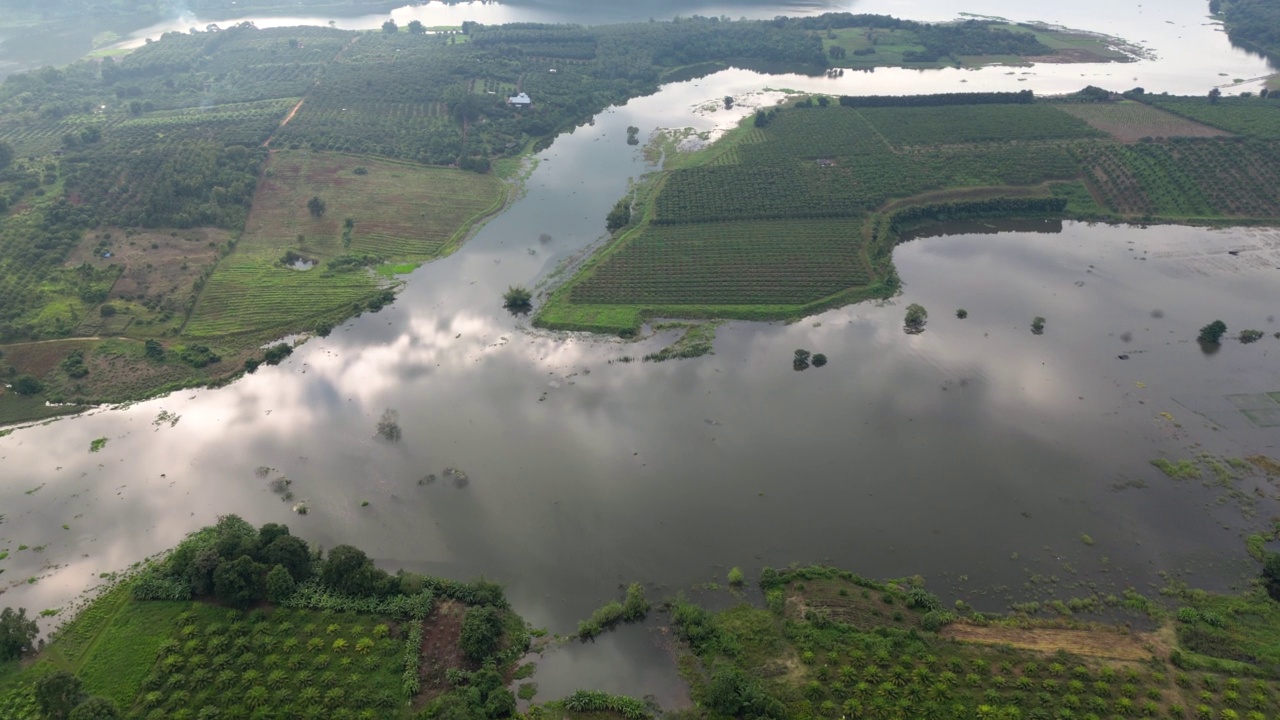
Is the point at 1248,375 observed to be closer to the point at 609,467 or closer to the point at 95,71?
the point at 609,467

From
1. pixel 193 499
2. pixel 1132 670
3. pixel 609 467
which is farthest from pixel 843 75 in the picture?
pixel 193 499

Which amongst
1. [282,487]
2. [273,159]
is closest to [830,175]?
[282,487]

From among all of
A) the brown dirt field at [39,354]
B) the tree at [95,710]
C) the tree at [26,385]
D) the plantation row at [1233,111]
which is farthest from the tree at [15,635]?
the plantation row at [1233,111]

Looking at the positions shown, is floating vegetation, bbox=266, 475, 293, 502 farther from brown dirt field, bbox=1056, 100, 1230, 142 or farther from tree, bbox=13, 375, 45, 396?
brown dirt field, bbox=1056, 100, 1230, 142

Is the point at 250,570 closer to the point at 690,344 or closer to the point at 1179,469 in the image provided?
the point at 690,344

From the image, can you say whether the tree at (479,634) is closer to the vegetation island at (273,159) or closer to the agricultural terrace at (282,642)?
the agricultural terrace at (282,642)

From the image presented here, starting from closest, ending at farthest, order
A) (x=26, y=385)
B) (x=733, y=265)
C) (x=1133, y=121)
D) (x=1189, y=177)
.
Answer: (x=26, y=385) < (x=733, y=265) < (x=1189, y=177) < (x=1133, y=121)
